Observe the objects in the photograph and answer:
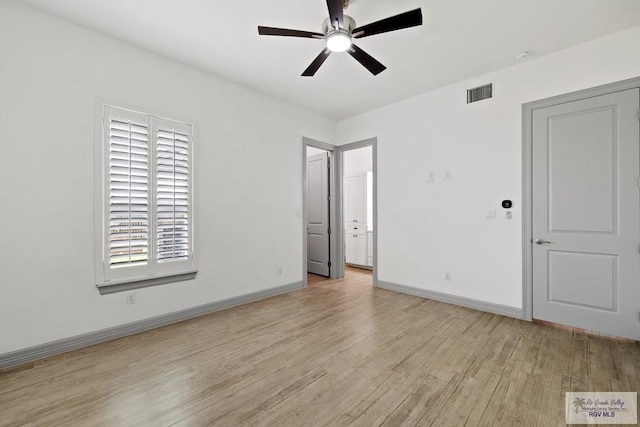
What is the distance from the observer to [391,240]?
4.73 metres

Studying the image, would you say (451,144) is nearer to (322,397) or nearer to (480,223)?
(480,223)

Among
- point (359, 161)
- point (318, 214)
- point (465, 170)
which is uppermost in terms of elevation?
point (359, 161)

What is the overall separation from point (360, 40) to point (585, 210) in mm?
2980

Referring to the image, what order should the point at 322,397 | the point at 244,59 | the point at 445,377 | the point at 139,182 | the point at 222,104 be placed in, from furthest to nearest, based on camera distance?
the point at 222,104
the point at 244,59
the point at 139,182
the point at 445,377
the point at 322,397

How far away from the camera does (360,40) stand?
9.95 feet

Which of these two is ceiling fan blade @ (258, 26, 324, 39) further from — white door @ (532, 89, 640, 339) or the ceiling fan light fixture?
white door @ (532, 89, 640, 339)

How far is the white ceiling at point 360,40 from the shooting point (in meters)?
2.49

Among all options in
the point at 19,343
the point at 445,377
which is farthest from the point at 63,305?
the point at 445,377

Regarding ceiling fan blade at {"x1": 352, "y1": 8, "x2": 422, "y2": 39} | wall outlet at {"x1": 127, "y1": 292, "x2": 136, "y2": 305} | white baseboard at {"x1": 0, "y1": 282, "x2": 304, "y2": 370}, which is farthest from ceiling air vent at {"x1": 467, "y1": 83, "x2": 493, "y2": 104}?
wall outlet at {"x1": 127, "y1": 292, "x2": 136, "y2": 305}

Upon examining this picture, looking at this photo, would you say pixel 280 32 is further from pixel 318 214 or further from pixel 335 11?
pixel 318 214

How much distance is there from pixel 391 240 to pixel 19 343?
443 cm

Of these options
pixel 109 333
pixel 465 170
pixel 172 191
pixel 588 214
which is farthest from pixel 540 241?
pixel 109 333

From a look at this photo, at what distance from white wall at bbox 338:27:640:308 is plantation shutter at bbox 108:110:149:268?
3416 mm

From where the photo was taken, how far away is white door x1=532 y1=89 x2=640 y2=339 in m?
2.81
